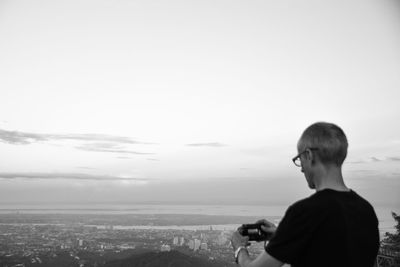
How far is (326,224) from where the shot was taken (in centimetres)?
136

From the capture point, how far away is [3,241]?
41.4 metres

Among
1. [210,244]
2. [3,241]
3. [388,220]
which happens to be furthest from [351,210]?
[3,241]

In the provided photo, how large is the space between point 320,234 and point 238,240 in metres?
0.47

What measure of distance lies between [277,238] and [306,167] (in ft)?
1.17

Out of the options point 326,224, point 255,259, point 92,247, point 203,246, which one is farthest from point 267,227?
point 92,247

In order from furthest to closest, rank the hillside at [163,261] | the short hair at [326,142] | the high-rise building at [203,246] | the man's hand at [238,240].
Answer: the high-rise building at [203,246] → the hillside at [163,261] → the man's hand at [238,240] → the short hair at [326,142]

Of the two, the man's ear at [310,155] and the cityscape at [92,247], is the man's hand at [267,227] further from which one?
the cityscape at [92,247]

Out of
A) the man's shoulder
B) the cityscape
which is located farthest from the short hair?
the cityscape

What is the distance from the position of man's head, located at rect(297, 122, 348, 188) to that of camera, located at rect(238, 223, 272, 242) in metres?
0.44

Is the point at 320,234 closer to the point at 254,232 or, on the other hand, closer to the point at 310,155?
the point at 310,155

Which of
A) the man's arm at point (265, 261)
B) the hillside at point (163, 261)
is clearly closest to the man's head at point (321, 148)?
the man's arm at point (265, 261)

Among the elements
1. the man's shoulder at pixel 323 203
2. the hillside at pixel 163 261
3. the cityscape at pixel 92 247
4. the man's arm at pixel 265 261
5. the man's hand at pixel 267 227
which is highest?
the man's shoulder at pixel 323 203

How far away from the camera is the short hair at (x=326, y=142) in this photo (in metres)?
1.49

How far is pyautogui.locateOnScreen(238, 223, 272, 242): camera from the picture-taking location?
180cm
